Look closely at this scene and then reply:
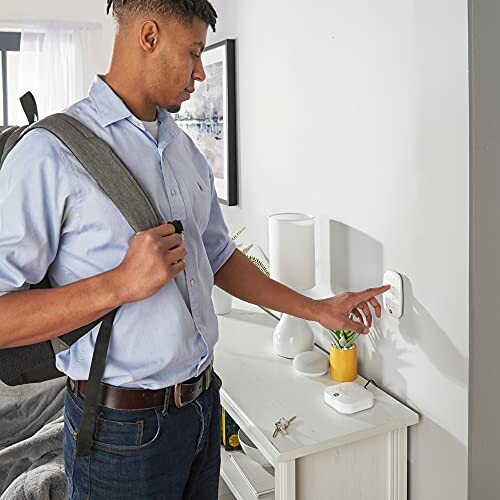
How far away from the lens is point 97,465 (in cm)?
118

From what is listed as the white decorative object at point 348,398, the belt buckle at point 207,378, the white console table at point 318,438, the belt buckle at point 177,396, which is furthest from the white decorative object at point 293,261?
the belt buckle at point 177,396

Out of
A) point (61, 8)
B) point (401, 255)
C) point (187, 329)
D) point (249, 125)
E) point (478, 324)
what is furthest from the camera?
point (61, 8)

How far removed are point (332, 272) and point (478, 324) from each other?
0.63 meters

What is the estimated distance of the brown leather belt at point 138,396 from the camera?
1.18m

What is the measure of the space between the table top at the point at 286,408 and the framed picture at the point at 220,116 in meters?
0.91

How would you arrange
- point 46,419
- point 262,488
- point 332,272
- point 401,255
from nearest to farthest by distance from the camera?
point 401,255, point 262,488, point 332,272, point 46,419

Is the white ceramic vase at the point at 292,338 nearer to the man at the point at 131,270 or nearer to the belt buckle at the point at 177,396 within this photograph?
the man at the point at 131,270

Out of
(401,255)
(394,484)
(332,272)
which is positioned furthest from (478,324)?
(332,272)

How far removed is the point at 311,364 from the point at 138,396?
0.81 metres

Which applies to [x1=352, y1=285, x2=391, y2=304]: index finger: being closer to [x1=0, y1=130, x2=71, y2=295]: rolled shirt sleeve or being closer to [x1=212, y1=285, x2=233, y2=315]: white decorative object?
[x1=0, y1=130, x2=71, y2=295]: rolled shirt sleeve

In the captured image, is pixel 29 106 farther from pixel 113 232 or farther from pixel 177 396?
pixel 177 396

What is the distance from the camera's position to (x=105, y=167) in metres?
1.11

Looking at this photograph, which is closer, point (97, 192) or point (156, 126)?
point (97, 192)

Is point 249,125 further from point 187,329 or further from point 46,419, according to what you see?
point 187,329
